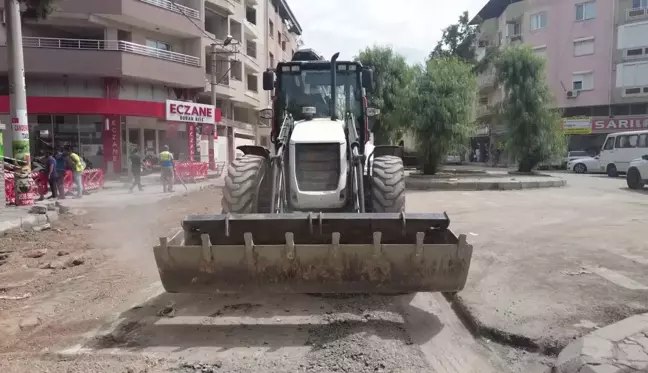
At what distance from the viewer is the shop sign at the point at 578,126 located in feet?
133

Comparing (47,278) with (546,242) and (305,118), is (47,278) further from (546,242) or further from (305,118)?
(546,242)

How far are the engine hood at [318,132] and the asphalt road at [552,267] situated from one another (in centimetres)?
236

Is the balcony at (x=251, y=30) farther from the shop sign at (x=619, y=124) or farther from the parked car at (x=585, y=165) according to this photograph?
the shop sign at (x=619, y=124)

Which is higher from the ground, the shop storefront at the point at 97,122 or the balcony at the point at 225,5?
the balcony at the point at 225,5

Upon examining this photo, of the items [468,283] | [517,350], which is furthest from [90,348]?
[468,283]

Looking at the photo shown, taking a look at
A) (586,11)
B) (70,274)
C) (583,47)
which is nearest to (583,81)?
(583,47)

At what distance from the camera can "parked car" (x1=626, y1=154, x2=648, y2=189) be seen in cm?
1780

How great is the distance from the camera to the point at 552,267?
6887 mm

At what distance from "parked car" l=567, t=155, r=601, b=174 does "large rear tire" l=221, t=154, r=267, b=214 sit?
3019 cm

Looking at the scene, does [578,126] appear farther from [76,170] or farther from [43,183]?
[43,183]

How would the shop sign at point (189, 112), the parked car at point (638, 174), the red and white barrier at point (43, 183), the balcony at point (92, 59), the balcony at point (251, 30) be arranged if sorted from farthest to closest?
the balcony at point (251, 30)
the shop sign at point (189, 112)
the balcony at point (92, 59)
the parked car at point (638, 174)
the red and white barrier at point (43, 183)

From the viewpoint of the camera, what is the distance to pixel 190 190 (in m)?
19.3

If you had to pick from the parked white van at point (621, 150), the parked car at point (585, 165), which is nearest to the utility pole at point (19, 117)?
the parked white van at point (621, 150)

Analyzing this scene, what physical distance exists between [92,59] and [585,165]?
28747mm
